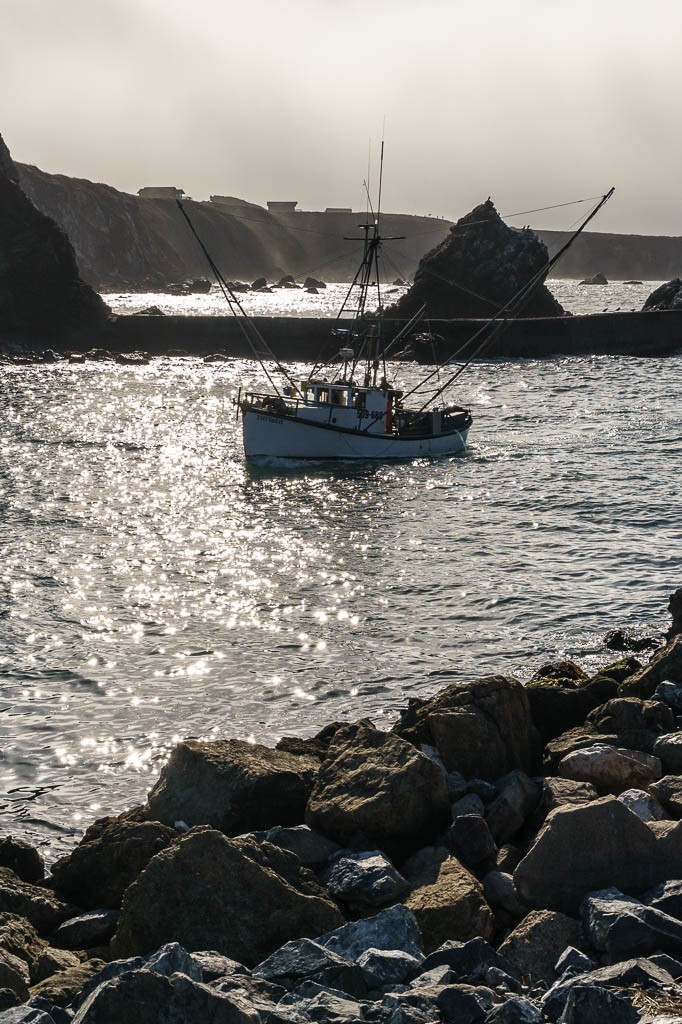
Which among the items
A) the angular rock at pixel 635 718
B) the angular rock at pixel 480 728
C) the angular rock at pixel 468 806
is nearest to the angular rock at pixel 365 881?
the angular rock at pixel 468 806

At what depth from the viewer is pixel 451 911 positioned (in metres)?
7.48

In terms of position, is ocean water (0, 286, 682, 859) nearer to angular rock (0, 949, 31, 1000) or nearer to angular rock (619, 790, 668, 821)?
angular rock (0, 949, 31, 1000)

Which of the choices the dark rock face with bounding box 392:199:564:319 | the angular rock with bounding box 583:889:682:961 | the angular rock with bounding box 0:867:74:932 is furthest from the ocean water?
the dark rock face with bounding box 392:199:564:319

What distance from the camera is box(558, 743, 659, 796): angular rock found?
937 cm

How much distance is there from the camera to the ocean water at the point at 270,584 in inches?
550

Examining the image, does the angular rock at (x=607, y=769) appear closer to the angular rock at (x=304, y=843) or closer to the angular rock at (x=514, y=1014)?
the angular rock at (x=304, y=843)

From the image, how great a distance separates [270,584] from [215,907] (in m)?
13.7

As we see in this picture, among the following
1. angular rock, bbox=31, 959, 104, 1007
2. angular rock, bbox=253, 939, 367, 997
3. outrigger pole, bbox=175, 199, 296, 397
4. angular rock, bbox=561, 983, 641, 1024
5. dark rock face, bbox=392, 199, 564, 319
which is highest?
dark rock face, bbox=392, 199, 564, 319

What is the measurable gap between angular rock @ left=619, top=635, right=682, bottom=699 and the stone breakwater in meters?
1.15

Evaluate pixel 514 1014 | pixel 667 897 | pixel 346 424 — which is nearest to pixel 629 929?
pixel 667 897

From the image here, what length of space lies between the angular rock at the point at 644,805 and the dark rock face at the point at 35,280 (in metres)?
76.6

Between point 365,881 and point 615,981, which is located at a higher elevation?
point 615,981

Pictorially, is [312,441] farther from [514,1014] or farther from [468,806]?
[514,1014]

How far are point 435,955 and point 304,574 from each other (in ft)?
50.5
